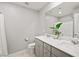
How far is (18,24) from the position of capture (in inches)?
98.2

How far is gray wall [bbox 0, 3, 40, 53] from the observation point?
2.19m

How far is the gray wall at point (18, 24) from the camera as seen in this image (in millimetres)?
2188

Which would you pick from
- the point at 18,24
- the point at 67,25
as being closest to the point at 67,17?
the point at 67,25

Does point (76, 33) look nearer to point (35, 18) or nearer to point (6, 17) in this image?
point (35, 18)

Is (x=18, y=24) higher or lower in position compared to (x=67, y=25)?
higher

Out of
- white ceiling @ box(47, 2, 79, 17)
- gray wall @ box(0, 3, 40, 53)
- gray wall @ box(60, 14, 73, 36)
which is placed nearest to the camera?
white ceiling @ box(47, 2, 79, 17)

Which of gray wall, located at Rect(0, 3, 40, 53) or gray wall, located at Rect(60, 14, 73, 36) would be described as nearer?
gray wall, located at Rect(60, 14, 73, 36)

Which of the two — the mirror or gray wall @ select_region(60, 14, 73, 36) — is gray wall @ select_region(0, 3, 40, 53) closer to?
the mirror

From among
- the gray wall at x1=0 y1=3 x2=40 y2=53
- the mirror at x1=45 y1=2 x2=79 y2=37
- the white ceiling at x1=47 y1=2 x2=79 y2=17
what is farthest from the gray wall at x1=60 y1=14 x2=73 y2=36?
the gray wall at x1=0 y1=3 x2=40 y2=53

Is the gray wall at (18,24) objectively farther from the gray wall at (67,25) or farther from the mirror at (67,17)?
the gray wall at (67,25)

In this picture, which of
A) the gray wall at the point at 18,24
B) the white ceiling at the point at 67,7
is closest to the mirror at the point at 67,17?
the white ceiling at the point at 67,7

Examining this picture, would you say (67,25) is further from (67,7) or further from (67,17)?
(67,7)

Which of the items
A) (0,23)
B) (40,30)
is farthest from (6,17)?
(40,30)

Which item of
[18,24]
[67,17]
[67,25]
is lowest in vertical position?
[67,25]
